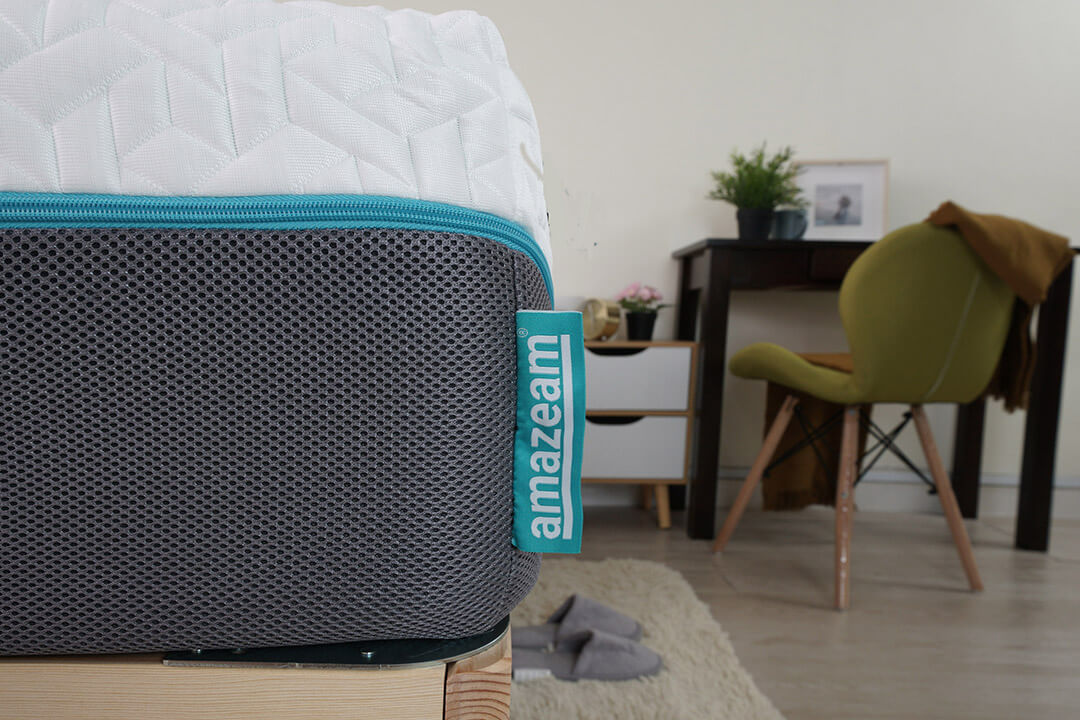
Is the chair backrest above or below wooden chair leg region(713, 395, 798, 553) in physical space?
above

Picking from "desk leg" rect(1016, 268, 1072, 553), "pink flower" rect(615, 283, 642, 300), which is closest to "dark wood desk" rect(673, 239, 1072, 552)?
"desk leg" rect(1016, 268, 1072, 553)

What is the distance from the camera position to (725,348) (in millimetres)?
1858

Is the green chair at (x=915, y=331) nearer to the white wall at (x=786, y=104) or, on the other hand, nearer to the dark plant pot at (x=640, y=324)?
the dark plant pot at (x=640, y=324)

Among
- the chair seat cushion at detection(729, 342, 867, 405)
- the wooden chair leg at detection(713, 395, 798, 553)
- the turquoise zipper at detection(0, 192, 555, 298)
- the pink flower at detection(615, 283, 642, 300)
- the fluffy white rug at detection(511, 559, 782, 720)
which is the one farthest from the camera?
the pink flower at detection(615, 283, 642, 300)

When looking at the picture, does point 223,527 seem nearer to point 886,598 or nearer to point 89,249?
point 89,249

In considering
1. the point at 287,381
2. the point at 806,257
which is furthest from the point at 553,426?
the point at 806,257

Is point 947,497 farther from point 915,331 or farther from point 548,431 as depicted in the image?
point 548,431

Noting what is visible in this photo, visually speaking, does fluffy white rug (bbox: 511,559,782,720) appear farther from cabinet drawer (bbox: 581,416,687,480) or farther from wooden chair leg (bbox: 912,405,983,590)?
wooden chair leg (bbox: 912,405,983,590)

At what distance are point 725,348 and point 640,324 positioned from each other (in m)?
0.27

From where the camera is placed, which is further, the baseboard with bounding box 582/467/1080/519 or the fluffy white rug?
the baseboard with bounding box 582/467/1080/519

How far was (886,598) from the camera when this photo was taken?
4.84 ft

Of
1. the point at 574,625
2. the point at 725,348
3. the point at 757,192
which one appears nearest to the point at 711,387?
the point at 725,348

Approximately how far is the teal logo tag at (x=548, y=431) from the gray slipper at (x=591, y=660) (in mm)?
770

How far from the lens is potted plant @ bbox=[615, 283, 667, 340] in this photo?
6.58 ft
